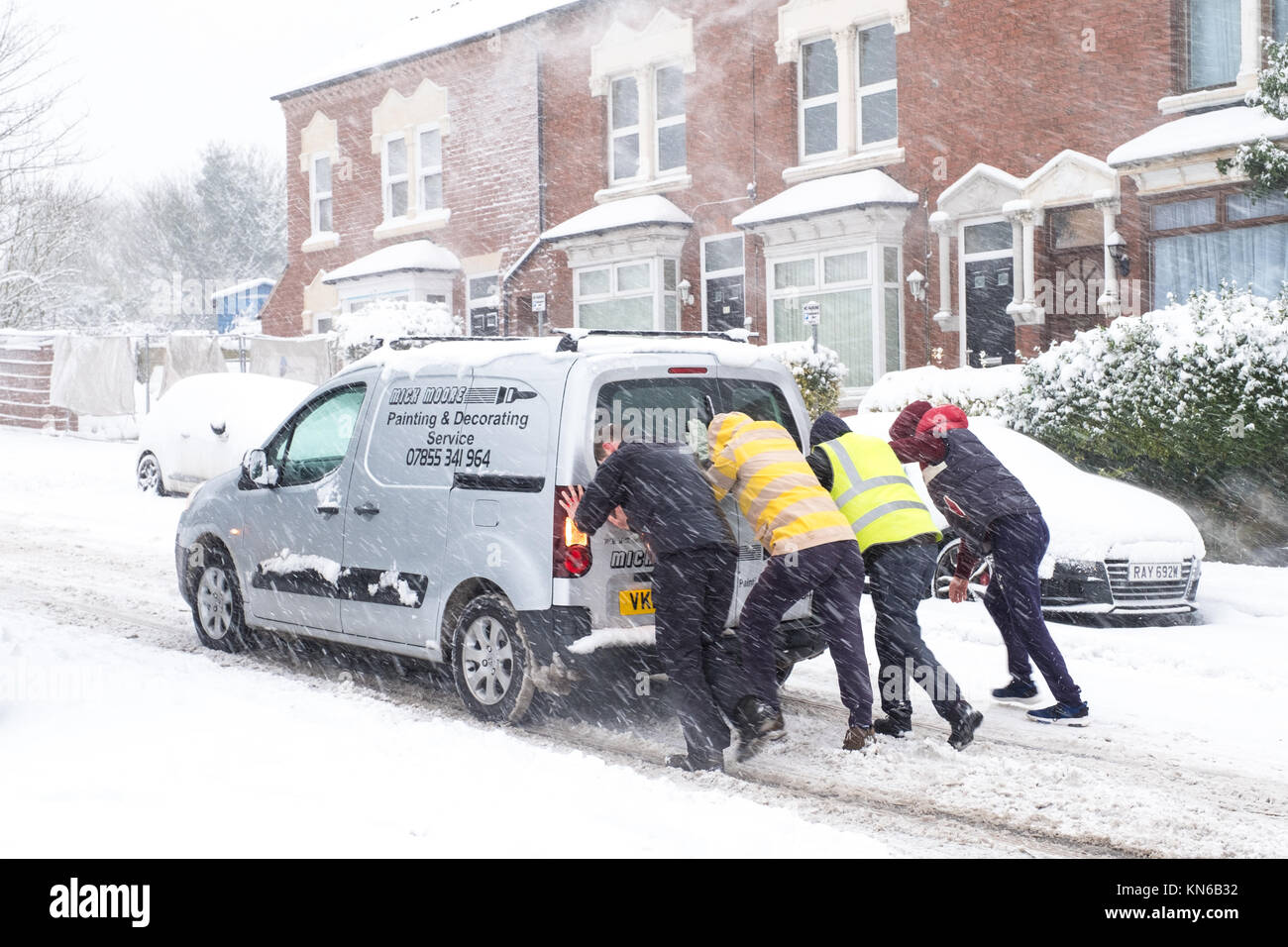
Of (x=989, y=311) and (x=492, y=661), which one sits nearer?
(x=492, y=661)

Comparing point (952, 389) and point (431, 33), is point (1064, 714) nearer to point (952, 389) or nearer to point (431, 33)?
point (952, 389)

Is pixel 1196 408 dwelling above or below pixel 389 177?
below

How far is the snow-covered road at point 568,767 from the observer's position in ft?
16.0

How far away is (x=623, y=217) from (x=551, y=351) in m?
17.0

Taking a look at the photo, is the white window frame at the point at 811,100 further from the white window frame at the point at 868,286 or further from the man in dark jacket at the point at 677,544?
the man in dark jacket at the point at 677,544

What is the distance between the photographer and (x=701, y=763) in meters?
6.06

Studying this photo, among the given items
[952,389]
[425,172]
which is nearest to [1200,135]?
[952,389]

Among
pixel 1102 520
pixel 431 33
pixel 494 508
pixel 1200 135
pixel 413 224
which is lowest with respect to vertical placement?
pixel 1102 520

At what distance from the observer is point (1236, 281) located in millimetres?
16688

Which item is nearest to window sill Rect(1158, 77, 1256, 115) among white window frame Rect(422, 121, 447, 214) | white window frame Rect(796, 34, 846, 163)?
white window frame Rect(796, 34, 846, 163)

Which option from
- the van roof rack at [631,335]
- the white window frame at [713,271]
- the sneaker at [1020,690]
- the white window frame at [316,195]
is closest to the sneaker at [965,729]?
the sneaker at [1020,690]

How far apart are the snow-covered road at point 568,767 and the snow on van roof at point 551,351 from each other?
6.13ft

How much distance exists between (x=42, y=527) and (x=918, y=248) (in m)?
12.5

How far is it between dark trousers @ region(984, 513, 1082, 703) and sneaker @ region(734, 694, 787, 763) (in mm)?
1593
